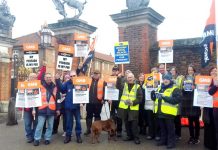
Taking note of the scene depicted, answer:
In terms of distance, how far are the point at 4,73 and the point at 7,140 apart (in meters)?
8.69

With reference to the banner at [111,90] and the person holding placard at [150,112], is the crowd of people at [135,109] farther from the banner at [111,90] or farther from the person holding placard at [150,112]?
the banner at [111,90]

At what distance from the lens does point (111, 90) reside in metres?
8.55

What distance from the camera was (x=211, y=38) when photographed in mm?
7148

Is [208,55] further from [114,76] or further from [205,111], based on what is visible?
[114,76]

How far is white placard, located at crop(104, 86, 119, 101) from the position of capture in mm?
8547

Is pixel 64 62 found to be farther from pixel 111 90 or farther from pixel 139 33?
pixel 139 33

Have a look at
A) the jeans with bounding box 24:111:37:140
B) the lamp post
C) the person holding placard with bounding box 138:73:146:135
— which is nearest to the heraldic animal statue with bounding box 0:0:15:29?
the lamp post

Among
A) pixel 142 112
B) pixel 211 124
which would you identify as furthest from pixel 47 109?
pixel 211 124

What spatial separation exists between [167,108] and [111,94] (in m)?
1.69

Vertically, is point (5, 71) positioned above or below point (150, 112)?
above

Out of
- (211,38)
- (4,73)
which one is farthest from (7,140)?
(4,73)

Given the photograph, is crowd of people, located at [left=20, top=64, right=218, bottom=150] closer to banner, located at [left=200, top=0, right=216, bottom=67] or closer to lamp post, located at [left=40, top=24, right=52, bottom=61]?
banner, located at [left=200, top=0, right=216, bottom=67]

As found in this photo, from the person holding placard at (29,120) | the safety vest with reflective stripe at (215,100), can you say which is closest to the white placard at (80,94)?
the person holding placard at (29,120)

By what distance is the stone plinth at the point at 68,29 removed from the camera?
11523mm
